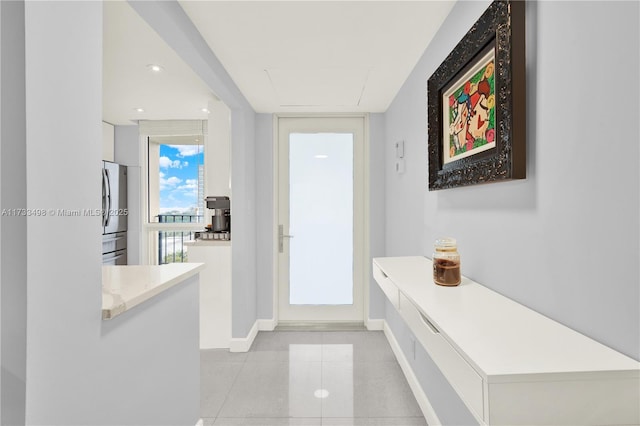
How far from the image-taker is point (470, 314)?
1024 millimetres

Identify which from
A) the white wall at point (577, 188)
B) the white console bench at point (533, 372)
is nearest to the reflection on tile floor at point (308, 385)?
the white wall at point (577, 188)

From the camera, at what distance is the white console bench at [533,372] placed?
67cm

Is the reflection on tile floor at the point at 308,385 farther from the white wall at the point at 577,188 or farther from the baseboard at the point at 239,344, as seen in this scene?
the white wall at the point at 577,188

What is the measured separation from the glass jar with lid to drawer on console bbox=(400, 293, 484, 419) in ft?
0.69

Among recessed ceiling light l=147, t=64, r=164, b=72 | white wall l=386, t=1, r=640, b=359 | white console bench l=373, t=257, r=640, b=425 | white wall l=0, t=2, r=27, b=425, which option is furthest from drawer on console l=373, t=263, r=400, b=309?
recessed ceiling light l=147, t=64, r=164, b=72

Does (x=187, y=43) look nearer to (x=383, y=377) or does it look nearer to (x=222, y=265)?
(x=222, y=265)

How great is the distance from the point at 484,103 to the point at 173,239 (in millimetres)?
4189

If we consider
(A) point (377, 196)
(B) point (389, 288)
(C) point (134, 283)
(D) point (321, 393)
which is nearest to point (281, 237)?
(A) point (377, 196)

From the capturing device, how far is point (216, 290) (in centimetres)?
318

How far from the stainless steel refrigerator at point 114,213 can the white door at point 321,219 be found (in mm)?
2034

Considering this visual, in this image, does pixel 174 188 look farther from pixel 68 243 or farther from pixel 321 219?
pixel 68 243

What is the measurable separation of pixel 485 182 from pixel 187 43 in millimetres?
1636

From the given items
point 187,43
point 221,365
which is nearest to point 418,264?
point 187,43

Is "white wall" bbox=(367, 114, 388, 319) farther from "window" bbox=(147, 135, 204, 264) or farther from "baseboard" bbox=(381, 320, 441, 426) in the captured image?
"window" bbox=(147, 135, 204, 264)
